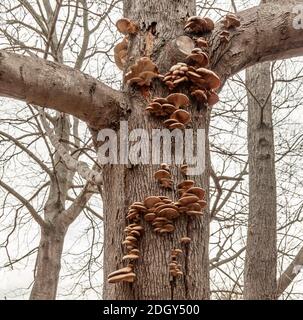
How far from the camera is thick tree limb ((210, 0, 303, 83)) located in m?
2.09

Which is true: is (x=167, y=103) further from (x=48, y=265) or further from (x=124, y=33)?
(x=48, y=265)

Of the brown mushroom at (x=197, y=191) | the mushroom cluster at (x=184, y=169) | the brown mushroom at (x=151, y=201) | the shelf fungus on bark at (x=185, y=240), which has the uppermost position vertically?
the mushroom cluster at (x=184, y=169)

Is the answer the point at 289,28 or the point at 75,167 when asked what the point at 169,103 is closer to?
the point at 289,28

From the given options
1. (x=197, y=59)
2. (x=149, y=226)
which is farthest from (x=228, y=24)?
(x=149, y=226)

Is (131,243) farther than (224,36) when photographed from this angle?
No

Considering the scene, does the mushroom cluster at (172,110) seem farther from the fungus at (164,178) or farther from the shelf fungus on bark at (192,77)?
the fungus at (164,178)

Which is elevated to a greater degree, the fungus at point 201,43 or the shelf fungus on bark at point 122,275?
the fungus at point 201,43

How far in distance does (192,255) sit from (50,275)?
349 cm

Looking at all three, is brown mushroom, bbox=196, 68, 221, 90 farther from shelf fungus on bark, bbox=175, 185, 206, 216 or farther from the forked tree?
shelf fungus on bark, bbox=175, 185, 206, 216

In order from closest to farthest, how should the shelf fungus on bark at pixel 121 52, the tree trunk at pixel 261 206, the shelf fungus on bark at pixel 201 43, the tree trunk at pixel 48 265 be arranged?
the shelf fungus on bark at pixel 201 43 < the shelf fungus on bark at pixel 121 52 < the tree trunk at pixel 261 206 < the tree trunk at pixel 48 265

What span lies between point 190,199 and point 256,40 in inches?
32.4

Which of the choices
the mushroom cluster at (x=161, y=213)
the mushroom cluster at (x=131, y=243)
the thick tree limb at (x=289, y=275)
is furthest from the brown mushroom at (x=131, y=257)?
the thick tree limb at (x=289, y=275)

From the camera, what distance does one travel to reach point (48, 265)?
16.2 feet

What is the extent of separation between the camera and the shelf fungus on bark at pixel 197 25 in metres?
2.05
